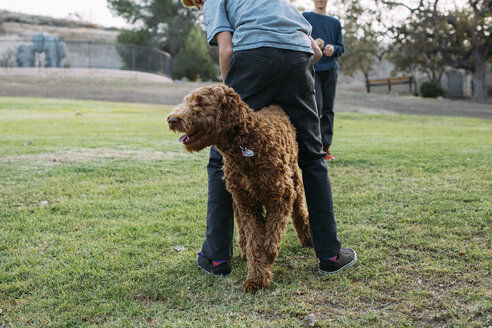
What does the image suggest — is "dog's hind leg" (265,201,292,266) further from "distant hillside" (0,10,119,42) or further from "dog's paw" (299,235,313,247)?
"distant hillside" (0,10,119,42)

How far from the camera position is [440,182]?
Answer: 546 cm

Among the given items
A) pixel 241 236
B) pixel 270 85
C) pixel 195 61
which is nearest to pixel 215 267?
pixel 241 236

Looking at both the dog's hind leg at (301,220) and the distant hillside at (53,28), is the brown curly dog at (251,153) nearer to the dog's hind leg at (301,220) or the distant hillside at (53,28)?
the dog's hind leg at (301,220)

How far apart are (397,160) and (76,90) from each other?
2531cm

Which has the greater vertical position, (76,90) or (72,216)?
(76,90)

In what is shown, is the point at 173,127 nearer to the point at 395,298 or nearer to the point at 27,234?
the point at 395,298

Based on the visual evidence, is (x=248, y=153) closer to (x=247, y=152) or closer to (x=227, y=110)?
(x=247, y=152)

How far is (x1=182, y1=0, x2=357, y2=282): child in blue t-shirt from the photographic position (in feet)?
9.69

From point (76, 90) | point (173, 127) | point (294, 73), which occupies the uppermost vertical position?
point (76, 90)

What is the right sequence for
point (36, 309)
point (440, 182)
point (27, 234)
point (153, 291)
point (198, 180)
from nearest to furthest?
point (36, 309) < point (153, 291) < point (27, 234) < point (440, 182) < point (198, 180)

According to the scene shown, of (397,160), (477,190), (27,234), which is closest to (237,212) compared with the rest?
(27,234)

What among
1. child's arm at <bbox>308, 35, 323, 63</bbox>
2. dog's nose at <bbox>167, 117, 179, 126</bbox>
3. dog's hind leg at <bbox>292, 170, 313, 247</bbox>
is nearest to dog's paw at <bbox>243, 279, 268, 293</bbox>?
dog's hind leg at <bbox>292, 170, 313, 247</bbox>

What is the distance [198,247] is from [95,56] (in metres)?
40.3

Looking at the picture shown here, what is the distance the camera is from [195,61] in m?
39.3
